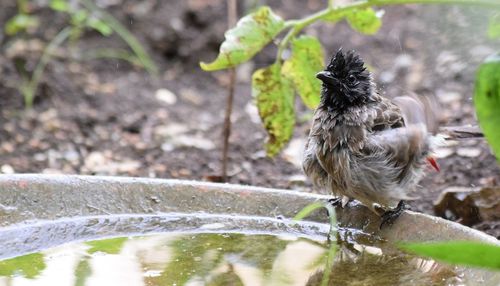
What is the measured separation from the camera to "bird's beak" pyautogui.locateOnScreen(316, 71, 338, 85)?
3.81m

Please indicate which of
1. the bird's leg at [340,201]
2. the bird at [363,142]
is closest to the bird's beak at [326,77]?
the bird at [363,142]

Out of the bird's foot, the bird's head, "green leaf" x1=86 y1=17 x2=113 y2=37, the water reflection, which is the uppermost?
"green leaf" x1=86 y1=17 x2=113 y2=37

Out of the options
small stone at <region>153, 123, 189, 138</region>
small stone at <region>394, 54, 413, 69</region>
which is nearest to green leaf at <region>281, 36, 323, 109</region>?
small stone at <region>153, 123, 189, 138</region>

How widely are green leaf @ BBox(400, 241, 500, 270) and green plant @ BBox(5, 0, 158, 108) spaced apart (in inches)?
199

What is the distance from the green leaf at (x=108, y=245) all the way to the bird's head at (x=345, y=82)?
1182 millimetres

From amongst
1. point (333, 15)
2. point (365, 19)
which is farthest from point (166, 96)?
point (333, 15)

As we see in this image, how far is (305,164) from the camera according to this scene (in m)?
3.81

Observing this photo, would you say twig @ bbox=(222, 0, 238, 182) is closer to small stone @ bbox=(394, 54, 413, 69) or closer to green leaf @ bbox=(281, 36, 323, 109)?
green leaf @ bbox=(281, 36, 323, 109)

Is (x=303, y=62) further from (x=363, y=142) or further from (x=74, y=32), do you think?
(x=74, y=32)

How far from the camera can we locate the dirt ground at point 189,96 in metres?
5.16

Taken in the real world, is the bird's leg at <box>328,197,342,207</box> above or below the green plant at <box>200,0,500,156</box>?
below

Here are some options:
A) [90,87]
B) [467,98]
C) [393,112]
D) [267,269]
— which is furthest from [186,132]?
[267,269]

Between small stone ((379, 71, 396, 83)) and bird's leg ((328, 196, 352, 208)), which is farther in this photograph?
small stone ((379, 71, 396, 83))

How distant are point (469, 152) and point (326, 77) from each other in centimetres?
170
